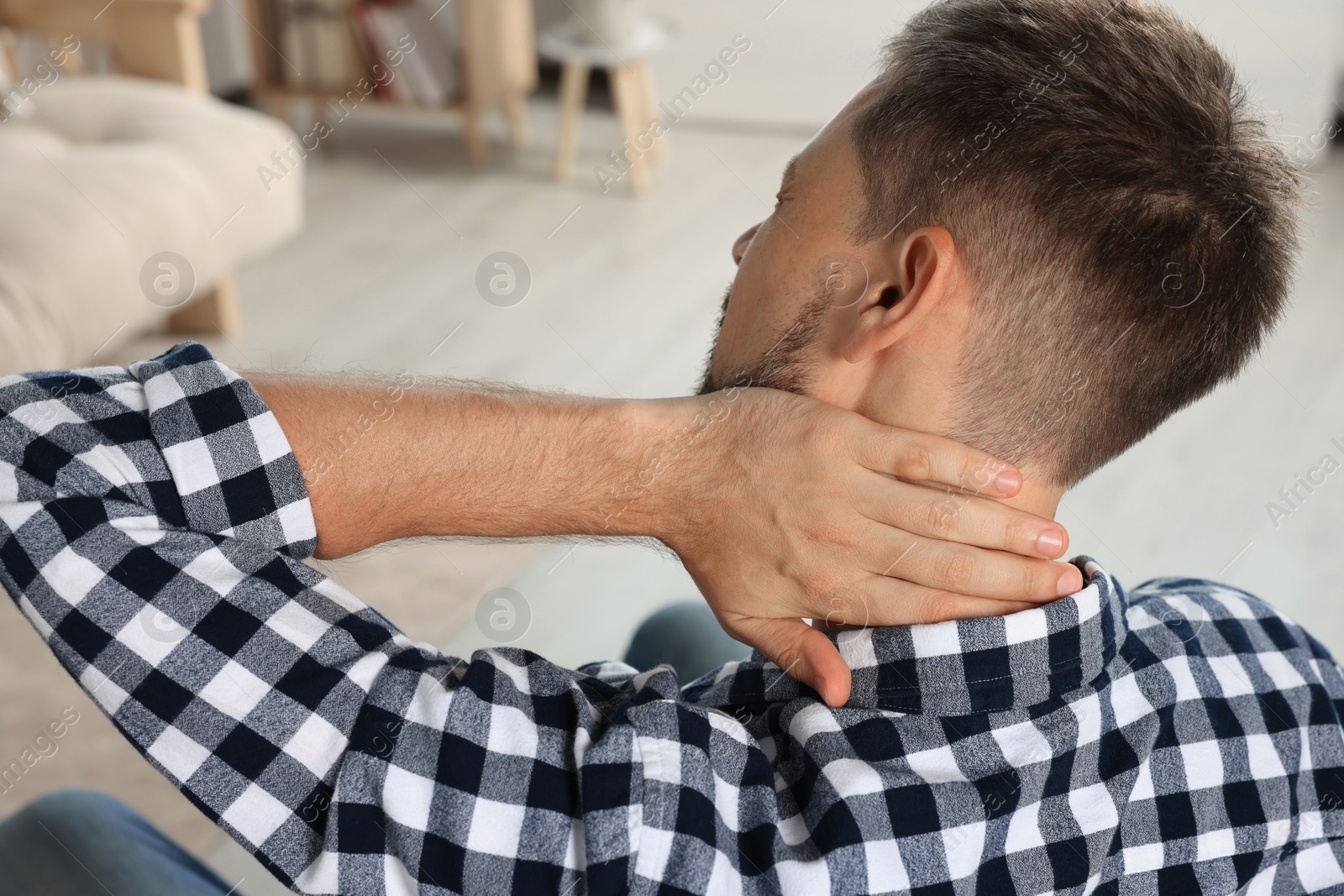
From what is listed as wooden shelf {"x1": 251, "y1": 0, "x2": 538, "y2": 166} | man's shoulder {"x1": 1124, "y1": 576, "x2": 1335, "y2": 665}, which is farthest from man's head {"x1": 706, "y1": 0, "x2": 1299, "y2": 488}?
wooden shelf {"x1": 251, "y1": 0, "x2": 538, "y2": 166}

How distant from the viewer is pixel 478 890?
22.7 inches

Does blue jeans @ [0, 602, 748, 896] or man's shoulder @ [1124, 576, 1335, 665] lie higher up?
man's shoulder @ [1124, 576, 1335, 665]

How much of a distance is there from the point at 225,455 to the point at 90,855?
37cm

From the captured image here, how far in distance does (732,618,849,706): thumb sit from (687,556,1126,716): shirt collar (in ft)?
0.06

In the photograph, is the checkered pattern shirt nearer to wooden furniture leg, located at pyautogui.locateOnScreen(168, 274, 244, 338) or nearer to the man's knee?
the man's knee

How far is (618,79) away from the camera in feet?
12.0

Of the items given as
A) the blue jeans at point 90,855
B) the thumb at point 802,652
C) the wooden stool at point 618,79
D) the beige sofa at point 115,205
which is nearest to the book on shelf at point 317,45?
the wooden stool at point 618,79

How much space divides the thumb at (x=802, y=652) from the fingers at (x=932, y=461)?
113 millimetres

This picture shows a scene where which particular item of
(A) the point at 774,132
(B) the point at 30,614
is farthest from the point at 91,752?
(A) the point at 774,132

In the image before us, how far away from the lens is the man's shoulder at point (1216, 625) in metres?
0.73

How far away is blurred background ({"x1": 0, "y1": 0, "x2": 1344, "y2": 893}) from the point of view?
6.26 ft

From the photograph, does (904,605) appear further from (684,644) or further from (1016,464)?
(684,644)

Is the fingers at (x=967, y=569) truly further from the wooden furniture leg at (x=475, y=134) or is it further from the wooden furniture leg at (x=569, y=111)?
the wooden furniture leg at (x=475, y=134)

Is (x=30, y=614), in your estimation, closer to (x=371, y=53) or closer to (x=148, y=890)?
(x=148, y=890)
